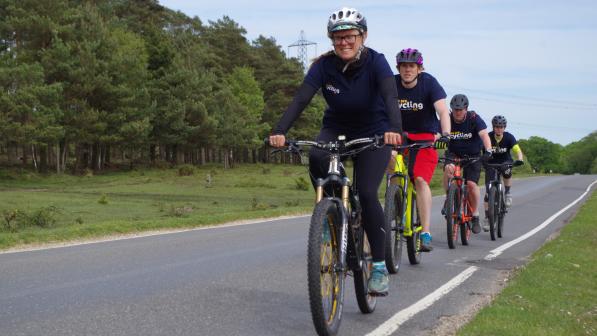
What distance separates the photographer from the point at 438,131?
8.68 metres

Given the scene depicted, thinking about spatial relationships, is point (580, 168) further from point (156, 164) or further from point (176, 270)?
point (176, 270)

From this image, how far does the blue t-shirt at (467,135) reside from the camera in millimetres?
10969

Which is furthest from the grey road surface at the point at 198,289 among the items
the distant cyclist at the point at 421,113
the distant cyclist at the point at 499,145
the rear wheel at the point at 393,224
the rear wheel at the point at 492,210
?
the distant cyclist at the point at 499,145

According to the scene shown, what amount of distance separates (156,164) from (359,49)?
56658mm

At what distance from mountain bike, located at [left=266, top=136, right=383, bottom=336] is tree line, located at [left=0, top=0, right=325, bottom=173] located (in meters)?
37.0

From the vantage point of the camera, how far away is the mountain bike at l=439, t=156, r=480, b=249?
1008 centimetres

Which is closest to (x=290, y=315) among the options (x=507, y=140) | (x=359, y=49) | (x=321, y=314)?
(x=321, y=314)

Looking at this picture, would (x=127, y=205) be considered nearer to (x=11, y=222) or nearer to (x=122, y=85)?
(x=11, y=222)

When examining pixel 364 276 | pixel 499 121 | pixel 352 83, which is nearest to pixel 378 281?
pixel 364 276

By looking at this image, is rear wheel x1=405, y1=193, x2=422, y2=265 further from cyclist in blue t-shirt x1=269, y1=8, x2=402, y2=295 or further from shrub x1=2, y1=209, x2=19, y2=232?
shrub x1=2, y1=209, x2=19, y2=232

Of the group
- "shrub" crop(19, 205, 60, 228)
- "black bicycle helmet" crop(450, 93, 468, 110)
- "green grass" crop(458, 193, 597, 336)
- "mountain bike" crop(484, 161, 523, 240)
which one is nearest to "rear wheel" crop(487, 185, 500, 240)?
"mountain bike" crop(484, 161, 523, 240)

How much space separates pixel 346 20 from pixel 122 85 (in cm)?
4630

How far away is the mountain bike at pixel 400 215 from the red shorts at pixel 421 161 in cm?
12

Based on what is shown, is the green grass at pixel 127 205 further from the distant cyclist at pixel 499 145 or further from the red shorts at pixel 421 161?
the distant cyclist at pixel 499 145
